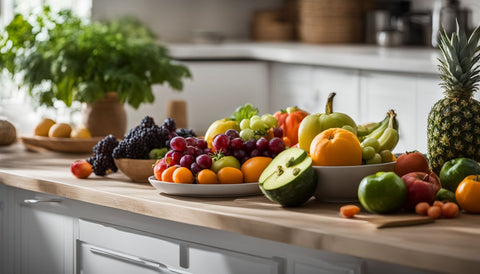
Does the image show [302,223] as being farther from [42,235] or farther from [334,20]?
[334,20]

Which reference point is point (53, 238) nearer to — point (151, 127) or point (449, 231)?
point (151, 127)

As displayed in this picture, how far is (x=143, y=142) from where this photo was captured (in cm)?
211

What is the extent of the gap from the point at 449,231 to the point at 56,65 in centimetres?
169

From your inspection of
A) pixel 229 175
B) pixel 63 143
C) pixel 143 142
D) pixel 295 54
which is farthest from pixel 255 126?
pixel 295 54

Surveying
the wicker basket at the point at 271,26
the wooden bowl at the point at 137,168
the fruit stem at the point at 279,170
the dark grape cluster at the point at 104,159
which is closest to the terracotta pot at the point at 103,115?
the dark grape cluster at the point at 104,159

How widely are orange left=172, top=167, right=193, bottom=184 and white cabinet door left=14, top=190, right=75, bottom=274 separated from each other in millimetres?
451

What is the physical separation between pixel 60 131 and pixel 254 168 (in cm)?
105

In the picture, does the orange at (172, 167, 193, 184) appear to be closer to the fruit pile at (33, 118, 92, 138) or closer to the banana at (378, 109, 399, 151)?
the banana at (378, 109, 399, 151)

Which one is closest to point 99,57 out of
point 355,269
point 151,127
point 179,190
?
point 151,127

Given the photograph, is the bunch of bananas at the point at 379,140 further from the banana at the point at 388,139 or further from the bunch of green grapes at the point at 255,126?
the bunch of green grapes at the point at 255,126

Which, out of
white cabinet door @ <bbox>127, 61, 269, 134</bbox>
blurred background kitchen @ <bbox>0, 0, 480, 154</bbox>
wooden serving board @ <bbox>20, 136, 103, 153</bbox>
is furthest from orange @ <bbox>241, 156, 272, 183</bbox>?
white cabinet door @ <bbox>127, 61, 269, 134</bbox>

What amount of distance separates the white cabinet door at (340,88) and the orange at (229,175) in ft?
8.40

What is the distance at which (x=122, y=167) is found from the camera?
2.08 metres

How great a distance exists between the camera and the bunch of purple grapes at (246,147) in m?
1.90
